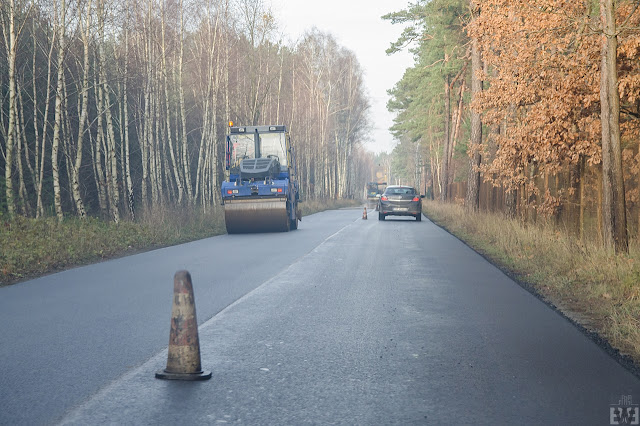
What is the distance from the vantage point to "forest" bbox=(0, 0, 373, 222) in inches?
891

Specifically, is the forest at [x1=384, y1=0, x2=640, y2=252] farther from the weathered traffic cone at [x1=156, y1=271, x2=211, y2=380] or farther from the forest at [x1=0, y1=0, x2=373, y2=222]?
the forest at [x1=0, y1=0, x2=373, y2=222]

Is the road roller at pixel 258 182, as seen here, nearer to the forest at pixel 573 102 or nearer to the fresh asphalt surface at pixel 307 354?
the forest at pixel 573 102

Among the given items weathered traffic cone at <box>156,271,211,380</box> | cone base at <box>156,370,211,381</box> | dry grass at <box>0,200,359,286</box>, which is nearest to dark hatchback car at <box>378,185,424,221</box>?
dry grass at <box>0,200,359,286</box>

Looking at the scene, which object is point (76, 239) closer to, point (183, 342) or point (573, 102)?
point (573, 102)

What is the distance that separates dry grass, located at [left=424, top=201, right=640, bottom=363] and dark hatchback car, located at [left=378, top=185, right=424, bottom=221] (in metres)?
16.4

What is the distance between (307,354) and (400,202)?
95.5ft

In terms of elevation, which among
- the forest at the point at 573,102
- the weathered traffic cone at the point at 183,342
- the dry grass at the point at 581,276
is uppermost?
the forest at the point at 573,102

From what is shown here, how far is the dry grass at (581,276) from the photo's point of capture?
7.75 m

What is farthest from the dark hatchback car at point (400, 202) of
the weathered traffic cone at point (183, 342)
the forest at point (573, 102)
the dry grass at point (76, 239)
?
the weathered traffic cone at point (183, 342)

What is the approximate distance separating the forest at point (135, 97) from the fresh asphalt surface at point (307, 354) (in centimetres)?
1126

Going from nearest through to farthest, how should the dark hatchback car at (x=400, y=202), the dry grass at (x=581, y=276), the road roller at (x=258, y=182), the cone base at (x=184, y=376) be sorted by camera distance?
the cone base at (x=184, y=376)
the dry grass at (x=581, y=276)
the road roller at (x=258, y=182)
the dark hatchback car at (x=400, y=202)

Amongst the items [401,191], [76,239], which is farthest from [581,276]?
[401,191]

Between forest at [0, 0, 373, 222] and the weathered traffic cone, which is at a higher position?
forest at [0, 0, 373, 222]

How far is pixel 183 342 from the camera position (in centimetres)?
579
